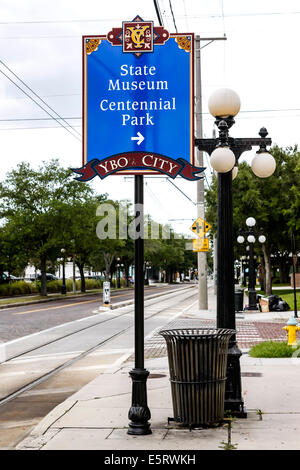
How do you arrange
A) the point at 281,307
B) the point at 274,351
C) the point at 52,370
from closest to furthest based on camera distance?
the point at 52,370
the point at 274,351
the point at 281,307

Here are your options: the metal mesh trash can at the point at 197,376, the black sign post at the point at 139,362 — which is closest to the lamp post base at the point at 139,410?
the black sign post at the point at 139,362

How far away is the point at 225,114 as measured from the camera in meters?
8.02

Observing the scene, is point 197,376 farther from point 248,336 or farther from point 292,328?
point 248,336

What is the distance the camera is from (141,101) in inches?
277

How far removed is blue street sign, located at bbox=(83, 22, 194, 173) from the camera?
700 centimetres

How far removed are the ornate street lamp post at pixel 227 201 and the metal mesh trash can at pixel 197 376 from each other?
76cm

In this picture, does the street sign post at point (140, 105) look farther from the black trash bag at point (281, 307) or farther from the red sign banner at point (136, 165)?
the black trash bag at point (281, 307)

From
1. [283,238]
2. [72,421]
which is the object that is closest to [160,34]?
[72,421]

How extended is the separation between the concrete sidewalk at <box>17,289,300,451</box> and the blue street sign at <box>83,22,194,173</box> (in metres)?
2.87

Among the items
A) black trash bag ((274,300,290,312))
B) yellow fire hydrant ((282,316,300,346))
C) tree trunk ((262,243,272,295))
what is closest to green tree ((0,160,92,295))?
tree trunk ((262,243,272,295))

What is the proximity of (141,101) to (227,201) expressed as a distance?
1.77 meters

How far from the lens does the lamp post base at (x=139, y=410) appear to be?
6.40 metres

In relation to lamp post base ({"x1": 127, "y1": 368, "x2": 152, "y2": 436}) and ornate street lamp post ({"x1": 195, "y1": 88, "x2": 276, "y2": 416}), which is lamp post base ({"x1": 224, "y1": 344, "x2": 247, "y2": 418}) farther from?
lamp post base ({"x1": 127, "y1": 368, "x2": 152, "y2": 436})

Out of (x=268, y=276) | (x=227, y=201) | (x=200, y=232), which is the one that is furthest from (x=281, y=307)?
(x=227, y=201)
